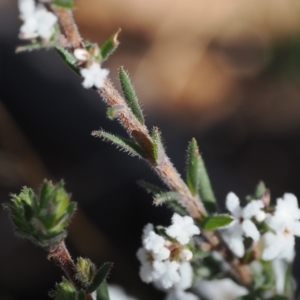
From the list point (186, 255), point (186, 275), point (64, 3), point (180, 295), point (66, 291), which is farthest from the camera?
point (180, 295)

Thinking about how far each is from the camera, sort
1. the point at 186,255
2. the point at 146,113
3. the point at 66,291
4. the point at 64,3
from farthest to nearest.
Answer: the point at 146,113 → the point at 186,255 → the point at 66,291 → the point at 64,3

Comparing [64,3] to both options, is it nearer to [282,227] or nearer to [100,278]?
[100,278]

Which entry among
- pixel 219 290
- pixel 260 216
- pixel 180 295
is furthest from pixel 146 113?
pixel 260 216

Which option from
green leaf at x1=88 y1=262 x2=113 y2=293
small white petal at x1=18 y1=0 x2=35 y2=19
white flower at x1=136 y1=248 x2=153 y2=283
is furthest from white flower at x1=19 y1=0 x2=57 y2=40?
white flower at x1=136 y1=248 x2=153 y2=283

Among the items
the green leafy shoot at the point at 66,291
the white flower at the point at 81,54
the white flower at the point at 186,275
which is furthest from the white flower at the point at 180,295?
the white flower at the point at 81,54

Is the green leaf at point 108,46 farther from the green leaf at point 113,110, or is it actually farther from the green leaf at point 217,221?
the green leaf at point 217,221

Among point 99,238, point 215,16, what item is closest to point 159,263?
point 99,238

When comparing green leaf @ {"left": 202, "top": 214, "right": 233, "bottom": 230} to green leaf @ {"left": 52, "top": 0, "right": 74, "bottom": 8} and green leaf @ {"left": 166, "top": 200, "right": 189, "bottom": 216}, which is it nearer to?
green leaf @ {"left": 166, "top": 200, "right": 189, "bottom": 216}
